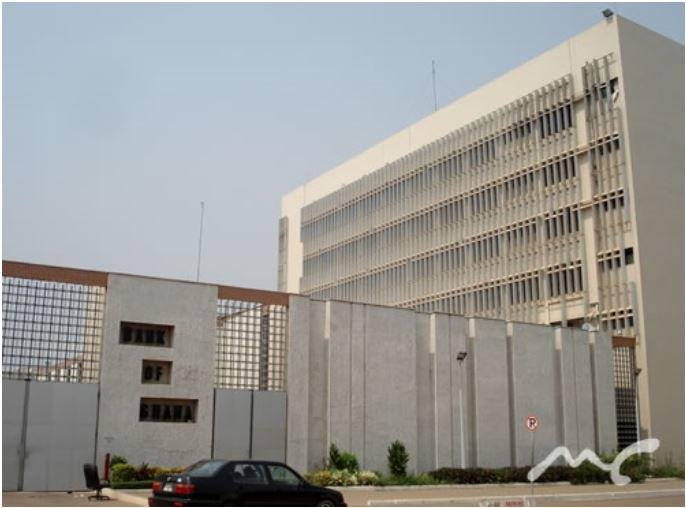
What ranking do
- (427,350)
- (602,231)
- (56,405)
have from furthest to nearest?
(602,231) < (427,350) < (56,405)

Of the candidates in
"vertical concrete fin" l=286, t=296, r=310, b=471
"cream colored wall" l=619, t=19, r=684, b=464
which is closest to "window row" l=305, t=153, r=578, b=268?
"cream colored wall" l=619, t=19, r=684, b=464

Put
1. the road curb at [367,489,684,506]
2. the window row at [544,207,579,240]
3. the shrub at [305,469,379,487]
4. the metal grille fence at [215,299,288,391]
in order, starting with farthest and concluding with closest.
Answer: the window row at [544,207,579,240] < the metal grille fence at [215,299,288,391] < the shrub at [305,469,379,487] < the road curb at [367,489,684,506]

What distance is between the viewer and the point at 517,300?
5728 centimetres

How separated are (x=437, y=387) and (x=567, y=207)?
754 inches

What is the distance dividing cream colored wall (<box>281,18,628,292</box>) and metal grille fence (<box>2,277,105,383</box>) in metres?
34.5

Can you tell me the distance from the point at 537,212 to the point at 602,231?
19.3ft

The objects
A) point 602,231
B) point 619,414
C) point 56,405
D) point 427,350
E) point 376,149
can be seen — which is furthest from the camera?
point 376,149

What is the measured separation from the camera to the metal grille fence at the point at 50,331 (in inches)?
1196

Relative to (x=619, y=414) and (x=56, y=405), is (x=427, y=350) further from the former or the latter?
(x=56, y=405)

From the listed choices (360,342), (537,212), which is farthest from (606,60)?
(360,342)

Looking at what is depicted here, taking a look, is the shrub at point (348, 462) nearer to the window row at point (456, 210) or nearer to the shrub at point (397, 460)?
the shrub at point (397, 460)

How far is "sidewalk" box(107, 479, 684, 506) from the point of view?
2519 centimetres

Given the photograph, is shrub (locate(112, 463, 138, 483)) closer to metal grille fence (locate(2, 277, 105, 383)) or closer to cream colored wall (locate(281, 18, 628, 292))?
metal grille fence (locate(2, 277, 105, 383))

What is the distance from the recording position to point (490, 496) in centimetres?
3025
